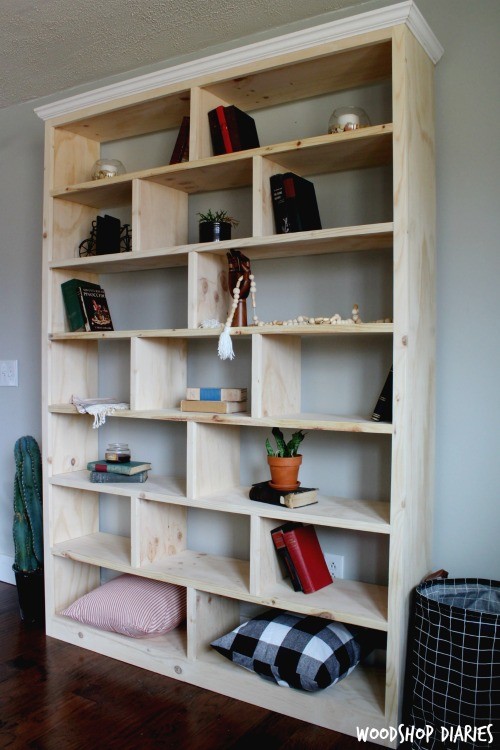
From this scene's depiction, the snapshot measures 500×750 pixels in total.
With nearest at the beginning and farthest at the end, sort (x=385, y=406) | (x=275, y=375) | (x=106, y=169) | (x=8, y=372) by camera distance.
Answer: (x=385, y=406)
(x=275, y=375)
(x=106, y=169)
(x=8, y=372)

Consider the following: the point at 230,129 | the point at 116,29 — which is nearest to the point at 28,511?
the point at 230,129

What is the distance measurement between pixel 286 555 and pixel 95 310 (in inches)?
49.7

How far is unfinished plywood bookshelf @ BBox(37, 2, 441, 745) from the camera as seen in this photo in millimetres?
1867

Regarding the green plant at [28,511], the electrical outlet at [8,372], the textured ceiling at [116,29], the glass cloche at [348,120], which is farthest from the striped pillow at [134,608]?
the textured ceiling at [116,29]

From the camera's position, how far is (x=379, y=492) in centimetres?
221

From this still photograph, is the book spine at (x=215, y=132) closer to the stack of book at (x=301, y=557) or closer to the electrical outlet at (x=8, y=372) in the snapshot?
the stack of book at (x=301, y=557)

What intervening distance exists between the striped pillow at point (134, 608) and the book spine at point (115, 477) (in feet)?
1.34

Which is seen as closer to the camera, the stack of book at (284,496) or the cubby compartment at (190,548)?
the stack of book at (284,496)

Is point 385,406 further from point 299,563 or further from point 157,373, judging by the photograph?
point 157,373

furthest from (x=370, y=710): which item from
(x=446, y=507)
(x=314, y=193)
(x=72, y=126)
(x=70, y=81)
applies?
(x=70, y=81)

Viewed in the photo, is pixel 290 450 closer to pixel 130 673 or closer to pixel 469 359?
pixel 469 359

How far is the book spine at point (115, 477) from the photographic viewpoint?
8.20ft

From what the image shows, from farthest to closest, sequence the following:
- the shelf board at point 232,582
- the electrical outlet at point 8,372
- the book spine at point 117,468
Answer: the electrical outlet at point 8,372
the book spine at point 117,468
the shelf board at point 232,582

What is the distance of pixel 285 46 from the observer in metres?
2.01
